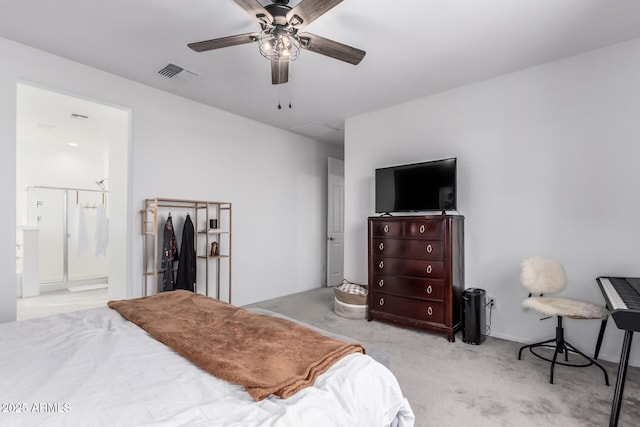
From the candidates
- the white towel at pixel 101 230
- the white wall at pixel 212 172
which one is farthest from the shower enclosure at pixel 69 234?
the white wall at pixel 212 172

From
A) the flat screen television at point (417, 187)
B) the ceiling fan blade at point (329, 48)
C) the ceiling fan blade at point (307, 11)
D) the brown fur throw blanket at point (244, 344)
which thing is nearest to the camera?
the brown fur throw blanket at point (244, 344)

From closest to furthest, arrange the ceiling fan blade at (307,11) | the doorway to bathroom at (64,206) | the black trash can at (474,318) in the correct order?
the ceiling fan blade at (307,11) → the black trash can at (474,318) → the doorway to bathroom at (64,206)

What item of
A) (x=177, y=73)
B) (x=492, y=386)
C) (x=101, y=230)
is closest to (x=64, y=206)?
(x=101, y=230)

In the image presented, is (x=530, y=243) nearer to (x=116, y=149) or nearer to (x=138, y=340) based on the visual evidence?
(x=138, y=340)

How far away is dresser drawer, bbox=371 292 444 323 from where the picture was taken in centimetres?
321

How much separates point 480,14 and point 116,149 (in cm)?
426

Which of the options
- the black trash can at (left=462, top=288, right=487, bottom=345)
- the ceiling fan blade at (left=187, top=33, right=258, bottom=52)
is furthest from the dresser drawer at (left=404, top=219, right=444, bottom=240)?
the ceiling fan blade at (left=187, top=33, right=258, bottom=52)

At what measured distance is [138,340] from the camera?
1487mm

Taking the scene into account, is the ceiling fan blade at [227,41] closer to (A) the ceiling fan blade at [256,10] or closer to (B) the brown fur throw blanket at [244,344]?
(A) the ceiling fan blade at [256,10]

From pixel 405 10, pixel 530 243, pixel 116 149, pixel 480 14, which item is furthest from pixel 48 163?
pixel 530 243

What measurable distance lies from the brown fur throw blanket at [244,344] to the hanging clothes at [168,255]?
1349 millimetres

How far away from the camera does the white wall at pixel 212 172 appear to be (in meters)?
2.67

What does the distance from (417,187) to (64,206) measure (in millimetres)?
6035

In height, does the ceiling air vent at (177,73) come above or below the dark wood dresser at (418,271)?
above
